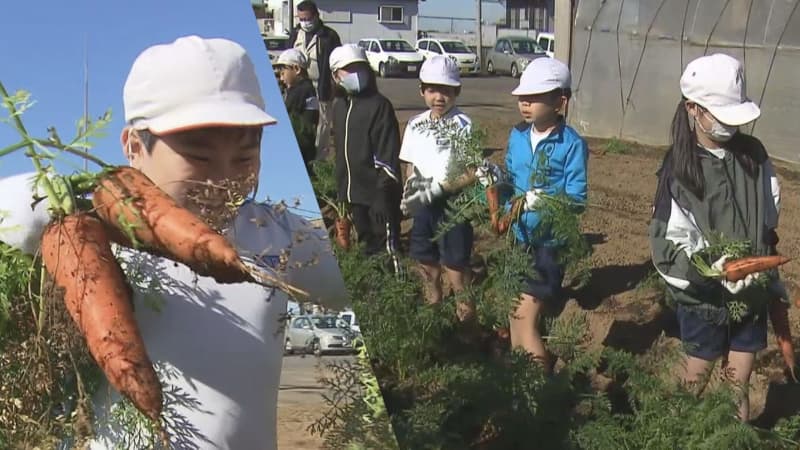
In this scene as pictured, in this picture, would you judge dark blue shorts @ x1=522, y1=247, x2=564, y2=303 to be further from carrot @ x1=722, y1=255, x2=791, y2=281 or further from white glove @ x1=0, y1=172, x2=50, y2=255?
white glove @ x1=0, y1=172, x2=50, y2=255

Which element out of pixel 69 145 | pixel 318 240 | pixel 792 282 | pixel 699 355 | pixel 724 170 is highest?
pixel 69 145

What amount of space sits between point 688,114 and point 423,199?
0.94 m

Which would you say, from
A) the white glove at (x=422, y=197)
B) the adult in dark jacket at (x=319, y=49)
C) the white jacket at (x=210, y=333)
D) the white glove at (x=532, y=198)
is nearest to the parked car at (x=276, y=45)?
the adult in dark jacket at (x=319, y=49)

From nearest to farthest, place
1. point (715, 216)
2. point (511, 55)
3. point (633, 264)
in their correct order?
point (715, 216)
point (511, 55)
point (633, 264)

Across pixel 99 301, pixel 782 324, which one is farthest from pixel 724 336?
pixel 99 301

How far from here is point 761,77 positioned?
569cm

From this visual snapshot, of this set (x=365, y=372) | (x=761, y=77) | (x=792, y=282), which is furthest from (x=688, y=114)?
(x=761, y=77)

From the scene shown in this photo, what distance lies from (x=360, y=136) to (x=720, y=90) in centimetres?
94

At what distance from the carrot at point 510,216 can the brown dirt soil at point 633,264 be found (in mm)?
545

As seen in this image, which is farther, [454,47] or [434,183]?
[454,47]

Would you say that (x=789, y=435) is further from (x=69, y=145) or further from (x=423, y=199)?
(x=69, y=145)

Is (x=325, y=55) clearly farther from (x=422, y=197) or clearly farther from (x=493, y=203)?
(x=422, y=197)

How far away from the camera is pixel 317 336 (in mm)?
1062

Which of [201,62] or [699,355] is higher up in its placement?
[201,62]
